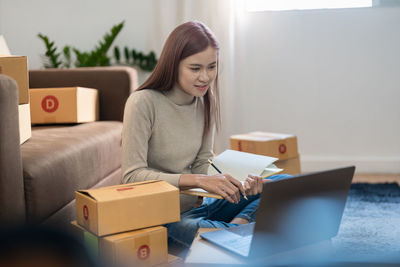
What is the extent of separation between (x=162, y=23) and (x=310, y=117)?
1.17m

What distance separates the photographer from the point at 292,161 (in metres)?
2.58

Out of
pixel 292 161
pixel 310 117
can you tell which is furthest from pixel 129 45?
pixel 292 161

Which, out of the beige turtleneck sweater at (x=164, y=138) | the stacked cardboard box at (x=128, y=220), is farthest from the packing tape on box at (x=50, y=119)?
the stacked cardboard box at (x=128, y=220)

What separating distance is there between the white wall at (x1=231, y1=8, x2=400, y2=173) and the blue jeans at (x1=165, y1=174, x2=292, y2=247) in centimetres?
178

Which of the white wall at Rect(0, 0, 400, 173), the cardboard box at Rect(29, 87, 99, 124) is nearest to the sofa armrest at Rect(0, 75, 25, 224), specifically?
the cardboard box at Rect(29, 87, 99, 124)

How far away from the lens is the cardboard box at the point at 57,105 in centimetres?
248

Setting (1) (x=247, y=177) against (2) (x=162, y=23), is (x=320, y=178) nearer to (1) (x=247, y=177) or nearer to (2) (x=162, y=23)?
(1) (x=247, y=177)

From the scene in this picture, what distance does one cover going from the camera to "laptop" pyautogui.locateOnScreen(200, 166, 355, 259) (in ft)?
3.18

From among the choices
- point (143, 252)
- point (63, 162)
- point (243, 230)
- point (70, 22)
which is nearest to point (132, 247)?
point (143, 252)

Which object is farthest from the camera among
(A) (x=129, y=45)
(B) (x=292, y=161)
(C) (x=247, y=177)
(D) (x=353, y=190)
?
(A) (x=129, y=45)

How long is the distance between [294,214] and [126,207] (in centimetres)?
39

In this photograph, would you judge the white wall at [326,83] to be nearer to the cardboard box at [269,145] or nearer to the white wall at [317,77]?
the white wall at [317,77]

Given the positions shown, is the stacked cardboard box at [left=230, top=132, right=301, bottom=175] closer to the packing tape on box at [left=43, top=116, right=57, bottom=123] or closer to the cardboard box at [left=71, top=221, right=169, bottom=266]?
the packing tape on box at [left=43, top=116, right=57, bottom=123]

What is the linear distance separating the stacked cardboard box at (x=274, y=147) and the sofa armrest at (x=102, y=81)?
0.66 m
